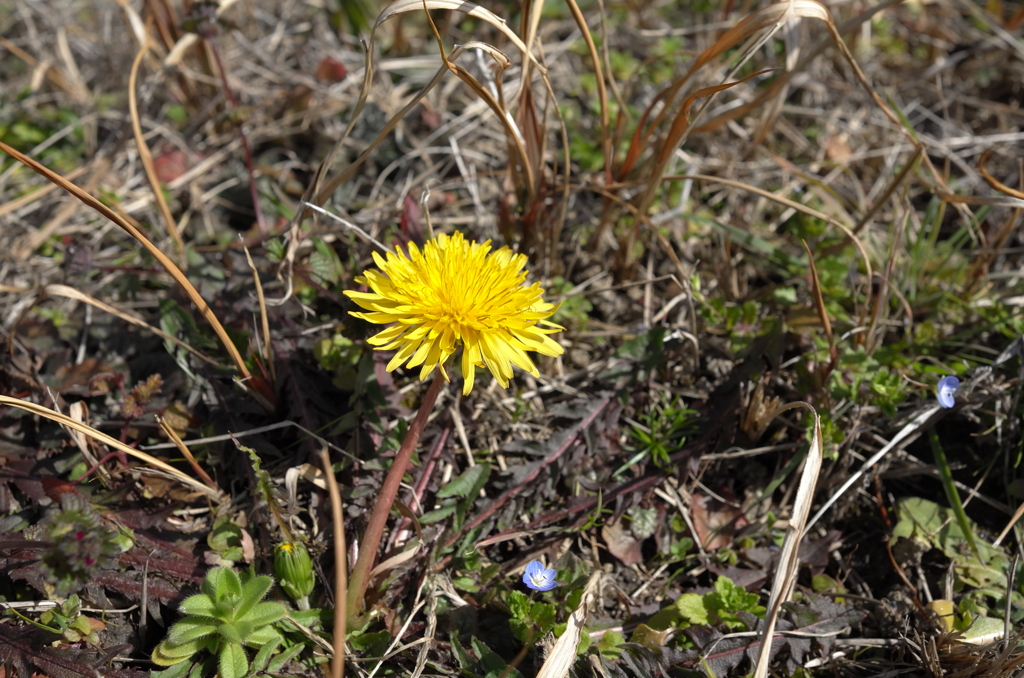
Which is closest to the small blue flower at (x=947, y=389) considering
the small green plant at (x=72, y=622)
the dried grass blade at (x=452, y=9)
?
the dried grass blade at (x=452, y=9)

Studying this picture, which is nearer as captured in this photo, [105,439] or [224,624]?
[224,624]

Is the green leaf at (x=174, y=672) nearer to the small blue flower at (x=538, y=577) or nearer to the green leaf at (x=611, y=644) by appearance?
the small blue flower at (x=538, y=577)

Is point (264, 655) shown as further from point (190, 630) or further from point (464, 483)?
point (464, 483)

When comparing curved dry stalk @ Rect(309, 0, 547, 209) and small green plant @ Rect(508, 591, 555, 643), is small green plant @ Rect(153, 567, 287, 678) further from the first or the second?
curved dry stalk @ Rect(309, 0, 547, 209)

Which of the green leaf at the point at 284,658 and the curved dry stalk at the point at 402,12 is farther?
the curved dry stalk at the point at 402,12

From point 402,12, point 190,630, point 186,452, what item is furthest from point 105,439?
point 402,12

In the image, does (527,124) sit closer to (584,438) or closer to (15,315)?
(584,438)
